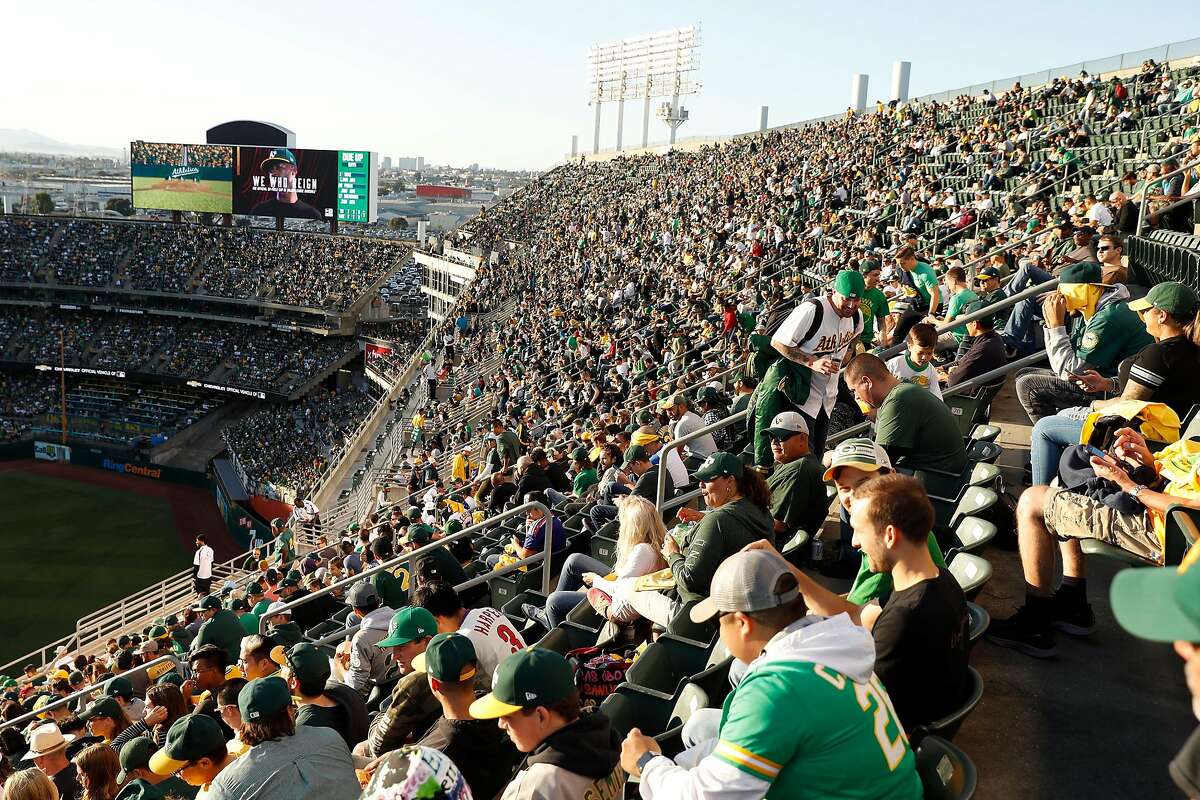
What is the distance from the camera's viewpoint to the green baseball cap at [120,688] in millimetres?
7613

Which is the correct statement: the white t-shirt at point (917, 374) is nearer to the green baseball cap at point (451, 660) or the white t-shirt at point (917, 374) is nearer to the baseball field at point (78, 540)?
the green baseball cap at point (451, 660)

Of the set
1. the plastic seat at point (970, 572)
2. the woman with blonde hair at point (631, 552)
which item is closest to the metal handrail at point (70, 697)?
the woman with blonde hair at point (631, 552)

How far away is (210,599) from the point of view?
1181 cm

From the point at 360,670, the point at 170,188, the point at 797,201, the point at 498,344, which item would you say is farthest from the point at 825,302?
the point at 170,188

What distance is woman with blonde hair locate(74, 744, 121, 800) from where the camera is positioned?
201 inches

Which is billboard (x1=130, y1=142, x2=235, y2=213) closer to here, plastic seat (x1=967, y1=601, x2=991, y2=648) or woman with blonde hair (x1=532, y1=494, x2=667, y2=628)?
woman with blonde hair (x1=532, y1=494, x2=667, y2=628)

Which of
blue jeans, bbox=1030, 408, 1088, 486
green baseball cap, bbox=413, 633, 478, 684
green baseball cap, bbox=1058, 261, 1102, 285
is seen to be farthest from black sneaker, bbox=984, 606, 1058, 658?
green baseball cap, bbox=413, 633, 478, 684

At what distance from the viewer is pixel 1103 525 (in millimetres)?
3723

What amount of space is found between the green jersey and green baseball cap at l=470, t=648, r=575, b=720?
0.84 meters

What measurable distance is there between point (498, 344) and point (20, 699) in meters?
17.4

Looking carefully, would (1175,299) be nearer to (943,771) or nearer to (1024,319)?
(943,771)

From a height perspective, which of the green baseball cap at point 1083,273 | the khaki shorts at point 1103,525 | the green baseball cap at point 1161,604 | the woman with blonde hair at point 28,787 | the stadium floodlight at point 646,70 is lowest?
the woman with blonde hair at point 28,787

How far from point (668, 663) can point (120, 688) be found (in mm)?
5598

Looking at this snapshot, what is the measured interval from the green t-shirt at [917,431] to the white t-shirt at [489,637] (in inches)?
85.4
